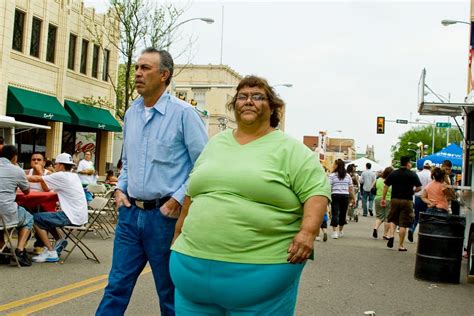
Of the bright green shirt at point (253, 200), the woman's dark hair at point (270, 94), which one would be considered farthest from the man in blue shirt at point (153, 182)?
the bright green shirt at point (253, 200)

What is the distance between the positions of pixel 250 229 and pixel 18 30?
26083mm

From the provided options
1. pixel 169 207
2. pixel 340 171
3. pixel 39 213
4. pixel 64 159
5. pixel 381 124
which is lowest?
pixel 39 213

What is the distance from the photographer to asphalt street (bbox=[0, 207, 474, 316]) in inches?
277

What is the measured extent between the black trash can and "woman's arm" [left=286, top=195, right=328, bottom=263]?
6.82 m

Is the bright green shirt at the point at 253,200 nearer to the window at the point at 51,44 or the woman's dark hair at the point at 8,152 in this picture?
the woman's dark hair at the point at 8,152

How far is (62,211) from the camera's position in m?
9.73

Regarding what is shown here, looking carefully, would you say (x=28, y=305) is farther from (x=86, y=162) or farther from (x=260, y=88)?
(x=86, y=162)

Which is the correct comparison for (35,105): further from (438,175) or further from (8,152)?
(8,152)

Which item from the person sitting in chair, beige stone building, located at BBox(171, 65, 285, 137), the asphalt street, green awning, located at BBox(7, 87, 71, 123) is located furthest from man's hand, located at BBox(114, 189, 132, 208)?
beige stone building, located at BBox(171, 65, 285, 137)

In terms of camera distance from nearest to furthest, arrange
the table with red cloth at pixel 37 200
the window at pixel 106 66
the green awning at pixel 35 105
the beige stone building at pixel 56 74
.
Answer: the table with red cloth at pixel 37 200
the green awning at pixel 35 105
the beige stone building at pixel 56 74
the window at pixel 106 66

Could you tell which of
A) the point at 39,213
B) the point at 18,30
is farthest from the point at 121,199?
the point at 18,30

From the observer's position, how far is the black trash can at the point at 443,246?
979 cm

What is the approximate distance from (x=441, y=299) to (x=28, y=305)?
15.7 feet

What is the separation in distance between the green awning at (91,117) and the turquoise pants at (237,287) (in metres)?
28.5
